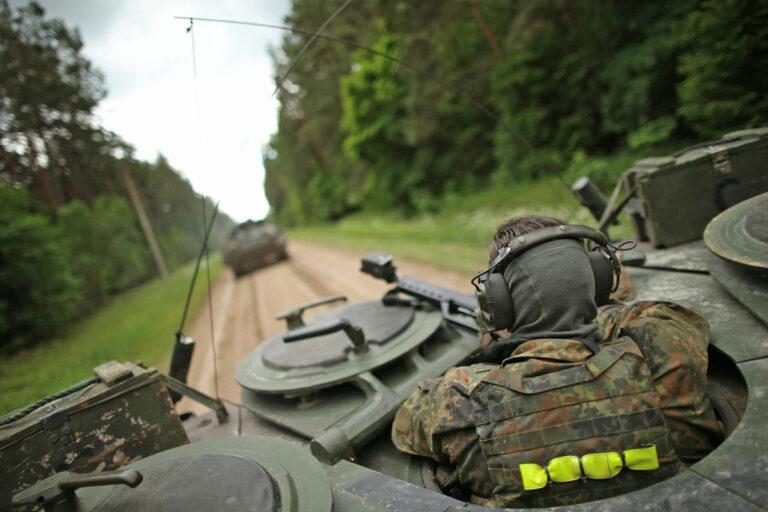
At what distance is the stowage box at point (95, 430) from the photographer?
159 centimetres

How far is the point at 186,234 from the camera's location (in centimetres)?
3609

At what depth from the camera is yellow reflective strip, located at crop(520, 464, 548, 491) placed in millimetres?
1267

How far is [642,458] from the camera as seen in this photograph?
123 cm

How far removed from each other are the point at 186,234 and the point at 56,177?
70.5 ft

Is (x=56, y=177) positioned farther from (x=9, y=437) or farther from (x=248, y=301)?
(x=9, y=437)

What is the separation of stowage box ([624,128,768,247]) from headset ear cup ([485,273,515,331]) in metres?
1.70

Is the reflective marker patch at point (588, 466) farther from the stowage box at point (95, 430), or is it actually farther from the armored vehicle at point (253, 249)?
the armored vehicle at point (253, 249)

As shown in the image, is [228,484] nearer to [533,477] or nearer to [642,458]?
[533,477]

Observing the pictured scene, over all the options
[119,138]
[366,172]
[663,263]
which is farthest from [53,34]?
[663,263]

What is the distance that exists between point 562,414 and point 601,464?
0.17 meters

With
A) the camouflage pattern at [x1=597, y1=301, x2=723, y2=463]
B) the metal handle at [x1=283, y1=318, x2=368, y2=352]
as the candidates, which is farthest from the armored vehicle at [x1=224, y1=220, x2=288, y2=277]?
the camouflage pattern at [x1=597, y1=301, x2=723, y2=463]

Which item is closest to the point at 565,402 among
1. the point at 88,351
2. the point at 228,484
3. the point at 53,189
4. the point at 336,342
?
the point at 228,484

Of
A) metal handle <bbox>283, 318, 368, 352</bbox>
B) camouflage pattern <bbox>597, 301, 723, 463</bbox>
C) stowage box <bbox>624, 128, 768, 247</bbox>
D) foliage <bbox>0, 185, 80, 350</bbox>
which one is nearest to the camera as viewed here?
camouflage pattern <bbox>597, 301, 723, 463</bbox>

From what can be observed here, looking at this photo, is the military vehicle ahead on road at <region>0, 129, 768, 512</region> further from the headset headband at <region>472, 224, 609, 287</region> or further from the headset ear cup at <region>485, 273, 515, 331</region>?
the headset headband at <region>472, 224, 609, 287</region>
